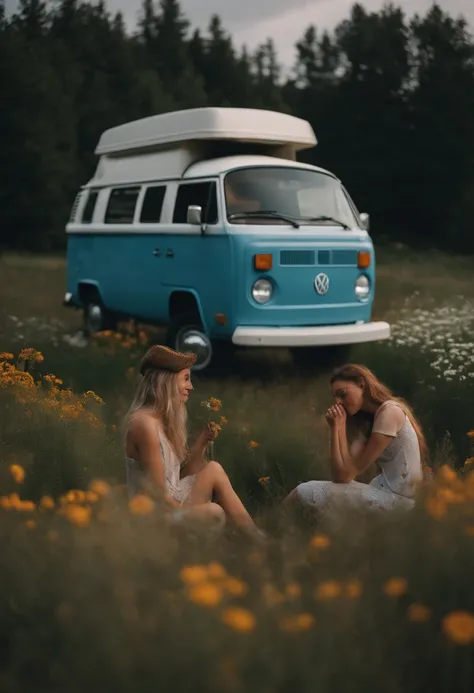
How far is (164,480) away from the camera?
4.61 m

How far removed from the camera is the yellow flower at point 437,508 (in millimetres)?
3127

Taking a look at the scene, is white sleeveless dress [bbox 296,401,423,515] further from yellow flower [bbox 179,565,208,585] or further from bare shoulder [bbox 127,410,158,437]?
yellow flower [bbox 179,565,208,585]

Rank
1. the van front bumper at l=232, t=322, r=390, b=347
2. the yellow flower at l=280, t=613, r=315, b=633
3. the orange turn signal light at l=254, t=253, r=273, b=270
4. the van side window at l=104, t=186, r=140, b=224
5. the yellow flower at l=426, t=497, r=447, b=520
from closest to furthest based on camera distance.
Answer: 1. the yellow flower at l=280, t=613, r=315, b=633
2. the yellow flower at l=426, t=497, r=447, b=520
3. the van front bumper at l=232, t=322, r=390, b=347
4. the orange turn signal light at l=254, t=253, r=273, b=270
5. the van side window at l=104, t=186, r=140, b=224

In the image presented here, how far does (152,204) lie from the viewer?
1066cm

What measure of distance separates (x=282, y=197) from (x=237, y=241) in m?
0.77

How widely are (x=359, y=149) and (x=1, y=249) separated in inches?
597

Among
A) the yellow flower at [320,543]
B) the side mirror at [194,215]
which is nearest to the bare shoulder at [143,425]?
the yellow flower at [320,543]

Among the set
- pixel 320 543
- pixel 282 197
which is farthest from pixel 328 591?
pixel 282 197

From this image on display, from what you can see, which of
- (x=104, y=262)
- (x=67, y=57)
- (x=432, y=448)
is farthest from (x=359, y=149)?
(x=432, y=448)

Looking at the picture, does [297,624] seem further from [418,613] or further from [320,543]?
[320,543]

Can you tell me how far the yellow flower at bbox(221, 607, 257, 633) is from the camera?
2.36 meters

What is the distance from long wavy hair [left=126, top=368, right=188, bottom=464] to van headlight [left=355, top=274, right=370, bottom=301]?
5.24 metres

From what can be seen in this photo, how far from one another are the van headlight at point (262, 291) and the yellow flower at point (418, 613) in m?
6.38

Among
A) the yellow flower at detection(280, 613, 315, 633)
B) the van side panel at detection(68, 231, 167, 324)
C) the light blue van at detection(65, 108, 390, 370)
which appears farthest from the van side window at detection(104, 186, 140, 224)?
the yellow flower at detection(280, 613, 315, 633)
